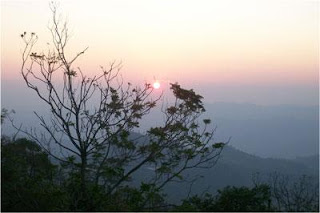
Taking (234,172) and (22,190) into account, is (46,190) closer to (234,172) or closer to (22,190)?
(22,190)

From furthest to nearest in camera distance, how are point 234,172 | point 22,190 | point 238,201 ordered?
point 234,172 < point 238,201 < point 22,190

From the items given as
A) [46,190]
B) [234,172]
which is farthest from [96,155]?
[234,172]

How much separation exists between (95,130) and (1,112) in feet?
7.90

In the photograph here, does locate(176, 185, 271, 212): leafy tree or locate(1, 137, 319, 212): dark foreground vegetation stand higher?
locate(1, 137, 319, 212): dark foreground vegetation

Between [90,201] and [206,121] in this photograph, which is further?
[206,121]

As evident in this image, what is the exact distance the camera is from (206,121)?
10203mm

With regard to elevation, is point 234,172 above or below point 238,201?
below

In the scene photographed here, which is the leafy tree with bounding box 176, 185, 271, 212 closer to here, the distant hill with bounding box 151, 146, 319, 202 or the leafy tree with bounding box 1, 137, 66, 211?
the leafy tree with bounding box 1, 137, 66, 211

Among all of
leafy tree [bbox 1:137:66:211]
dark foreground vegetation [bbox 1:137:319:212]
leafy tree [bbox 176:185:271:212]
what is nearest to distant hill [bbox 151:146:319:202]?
leafy tree [bbox 176:185:271:212]

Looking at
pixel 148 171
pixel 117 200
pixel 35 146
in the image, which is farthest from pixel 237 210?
pixel 148 171

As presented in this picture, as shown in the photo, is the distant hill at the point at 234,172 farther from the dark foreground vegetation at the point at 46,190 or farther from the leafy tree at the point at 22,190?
the leafy tree at the point at 22,190

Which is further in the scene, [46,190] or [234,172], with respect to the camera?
[234,172]

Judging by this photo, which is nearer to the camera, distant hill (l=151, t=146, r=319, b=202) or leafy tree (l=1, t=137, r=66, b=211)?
leafy tree (l=1, t=137, r=66, b=211)

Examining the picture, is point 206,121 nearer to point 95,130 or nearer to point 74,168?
point 95,130
